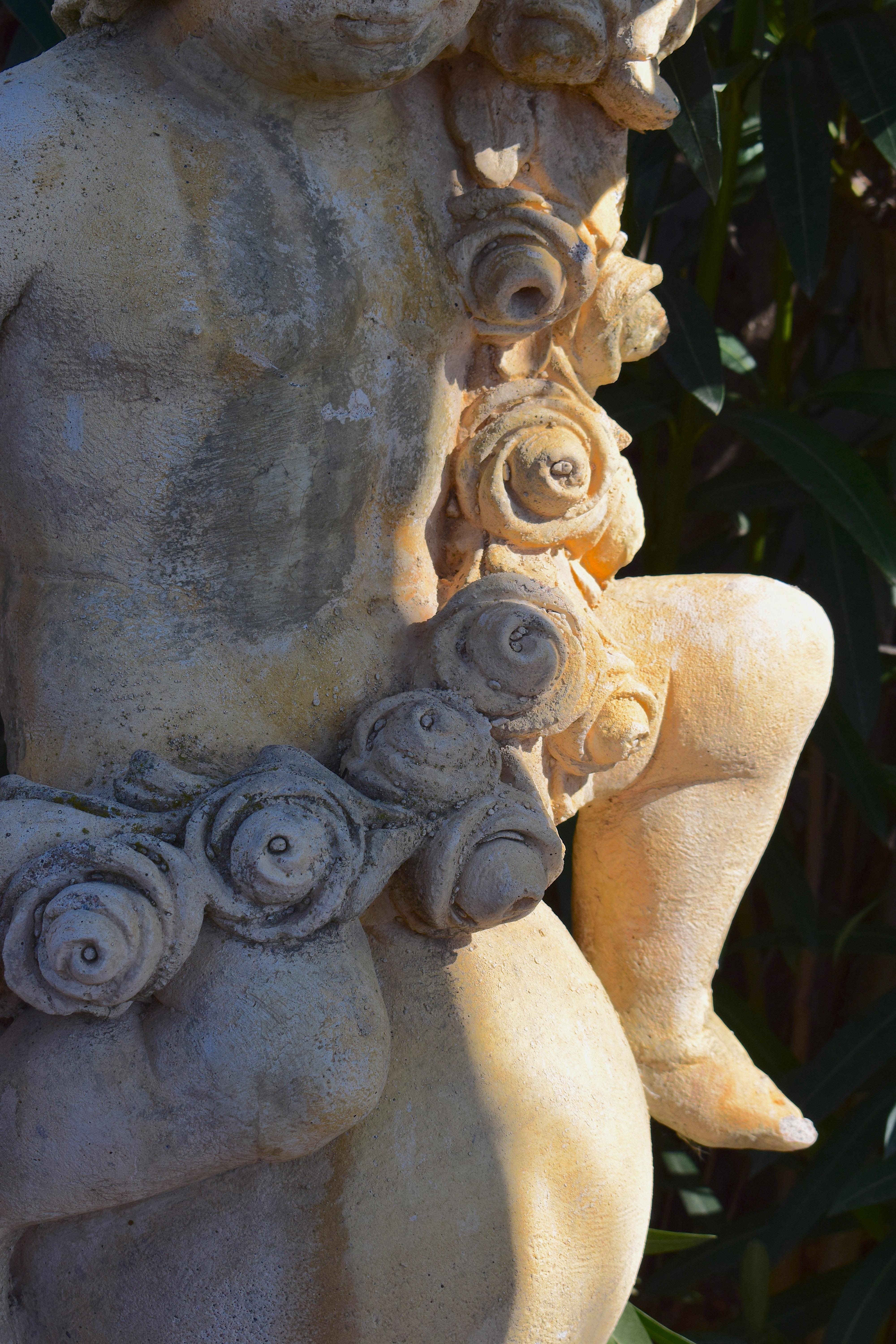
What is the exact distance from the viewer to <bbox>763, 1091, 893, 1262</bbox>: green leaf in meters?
1.85

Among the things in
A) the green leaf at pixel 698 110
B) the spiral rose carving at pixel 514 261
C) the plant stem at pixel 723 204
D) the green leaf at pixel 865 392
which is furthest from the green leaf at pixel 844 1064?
the spiral rose carving at pixel 514 261

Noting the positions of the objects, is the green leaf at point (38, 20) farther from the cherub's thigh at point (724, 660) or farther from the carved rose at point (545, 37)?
the cherub's thigh at point (724, 660)

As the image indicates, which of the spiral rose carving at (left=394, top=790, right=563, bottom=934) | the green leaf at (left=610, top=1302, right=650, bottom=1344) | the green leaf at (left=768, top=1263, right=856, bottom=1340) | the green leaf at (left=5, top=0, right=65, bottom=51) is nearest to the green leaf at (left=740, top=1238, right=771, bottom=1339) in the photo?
the green leaf at (left=768, top=1263, right=856, bottom=1340)

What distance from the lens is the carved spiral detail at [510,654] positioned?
3.38ft

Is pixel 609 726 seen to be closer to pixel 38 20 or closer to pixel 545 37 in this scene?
pixel 545 37

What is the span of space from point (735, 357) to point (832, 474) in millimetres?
468

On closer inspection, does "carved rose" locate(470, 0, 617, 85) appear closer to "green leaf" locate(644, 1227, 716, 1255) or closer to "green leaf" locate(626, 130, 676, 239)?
"green leaf" locate(626, 130, 676, 239)

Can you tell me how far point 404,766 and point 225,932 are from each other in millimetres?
165

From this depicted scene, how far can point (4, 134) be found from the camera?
0.92m

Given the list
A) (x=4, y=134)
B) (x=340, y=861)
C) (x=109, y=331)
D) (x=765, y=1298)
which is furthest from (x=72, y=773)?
(x=765, y=1298)

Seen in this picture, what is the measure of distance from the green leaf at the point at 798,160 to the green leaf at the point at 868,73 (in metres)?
0.04

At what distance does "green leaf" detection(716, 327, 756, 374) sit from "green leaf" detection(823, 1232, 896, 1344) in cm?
122

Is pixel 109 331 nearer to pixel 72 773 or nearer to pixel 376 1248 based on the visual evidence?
pixel 72 773

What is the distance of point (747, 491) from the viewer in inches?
78.4
